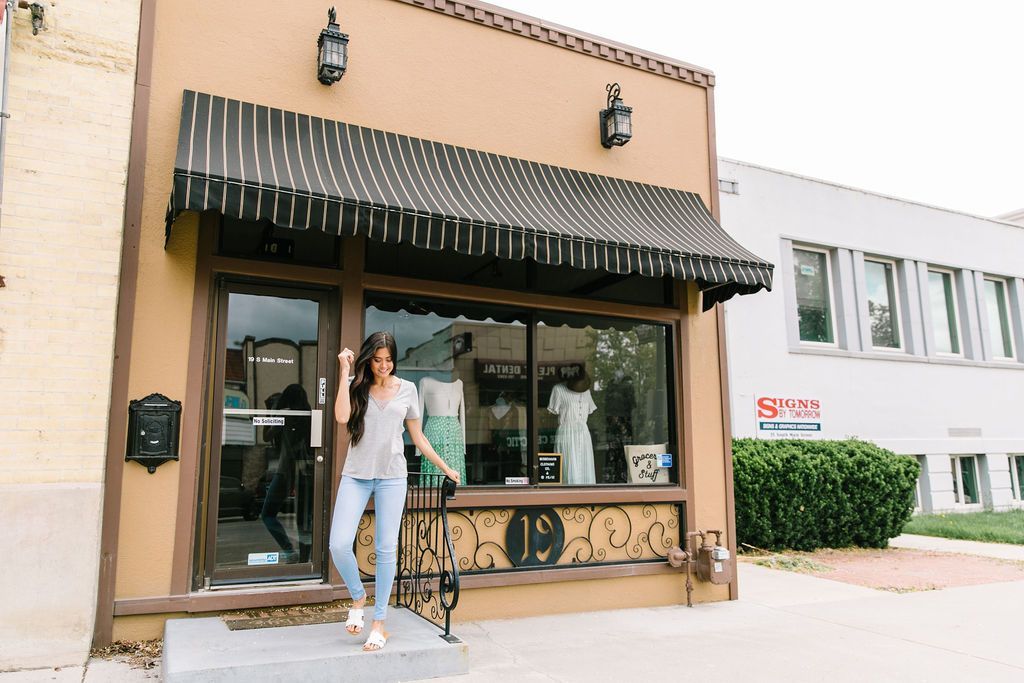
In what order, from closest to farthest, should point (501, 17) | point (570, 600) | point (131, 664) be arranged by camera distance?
point (131, 664), point (570, 600), point (501, 17)

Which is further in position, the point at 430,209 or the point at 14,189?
the point at 430,209

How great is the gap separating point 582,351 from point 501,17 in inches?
124

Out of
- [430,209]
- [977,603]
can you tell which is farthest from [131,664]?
[977,603]

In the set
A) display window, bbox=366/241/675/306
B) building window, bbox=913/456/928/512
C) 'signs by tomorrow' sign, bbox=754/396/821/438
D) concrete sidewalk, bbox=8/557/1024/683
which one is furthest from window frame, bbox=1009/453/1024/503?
display window, bbox=366/241/675/306

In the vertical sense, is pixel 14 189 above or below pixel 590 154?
below

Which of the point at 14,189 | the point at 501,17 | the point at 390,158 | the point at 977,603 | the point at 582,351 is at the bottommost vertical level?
the point at 977,603

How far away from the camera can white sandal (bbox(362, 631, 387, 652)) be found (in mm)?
4148

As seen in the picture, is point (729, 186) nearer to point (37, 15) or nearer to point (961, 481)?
point (961, 481)

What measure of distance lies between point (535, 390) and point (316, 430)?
1983 mm

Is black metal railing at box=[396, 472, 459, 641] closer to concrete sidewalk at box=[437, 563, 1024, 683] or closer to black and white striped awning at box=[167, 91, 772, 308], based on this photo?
concrete sidewalk at box=[437, 563, 1024, 683]

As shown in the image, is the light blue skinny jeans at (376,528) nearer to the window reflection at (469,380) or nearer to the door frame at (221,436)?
the door frame at (221,436)

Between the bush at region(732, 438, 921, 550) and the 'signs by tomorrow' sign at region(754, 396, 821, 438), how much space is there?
40.4 inches

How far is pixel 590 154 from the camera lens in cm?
693

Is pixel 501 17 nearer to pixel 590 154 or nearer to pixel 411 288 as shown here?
pixel 590 154
